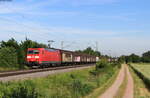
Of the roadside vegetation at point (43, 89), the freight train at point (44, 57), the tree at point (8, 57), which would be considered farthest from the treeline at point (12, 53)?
the roadside vegetation at point (43, 89)

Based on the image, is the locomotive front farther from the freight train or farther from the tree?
the tree

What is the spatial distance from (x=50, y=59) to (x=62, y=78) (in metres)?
22.4

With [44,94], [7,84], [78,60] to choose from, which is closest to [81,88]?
[44,94]

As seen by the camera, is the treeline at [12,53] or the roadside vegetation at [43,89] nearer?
the roadside vegetation at [43,89]

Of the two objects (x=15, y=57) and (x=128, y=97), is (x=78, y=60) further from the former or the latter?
(x=128, y=97)

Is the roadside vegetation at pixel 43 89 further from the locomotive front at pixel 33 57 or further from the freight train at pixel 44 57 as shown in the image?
the freight train at pixel 44 57

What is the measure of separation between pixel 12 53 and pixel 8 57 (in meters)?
1.60

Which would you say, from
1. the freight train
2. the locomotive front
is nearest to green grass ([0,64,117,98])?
the locomotive front

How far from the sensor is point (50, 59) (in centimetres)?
5291

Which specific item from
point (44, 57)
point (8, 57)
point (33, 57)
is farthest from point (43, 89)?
point (44, 57)

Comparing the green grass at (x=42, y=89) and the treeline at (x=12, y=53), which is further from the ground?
the treeline at (x=12, y=53)

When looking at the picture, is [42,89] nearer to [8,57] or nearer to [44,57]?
[8,57]

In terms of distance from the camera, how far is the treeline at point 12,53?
45906 mm

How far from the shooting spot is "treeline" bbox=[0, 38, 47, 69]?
45.9m
